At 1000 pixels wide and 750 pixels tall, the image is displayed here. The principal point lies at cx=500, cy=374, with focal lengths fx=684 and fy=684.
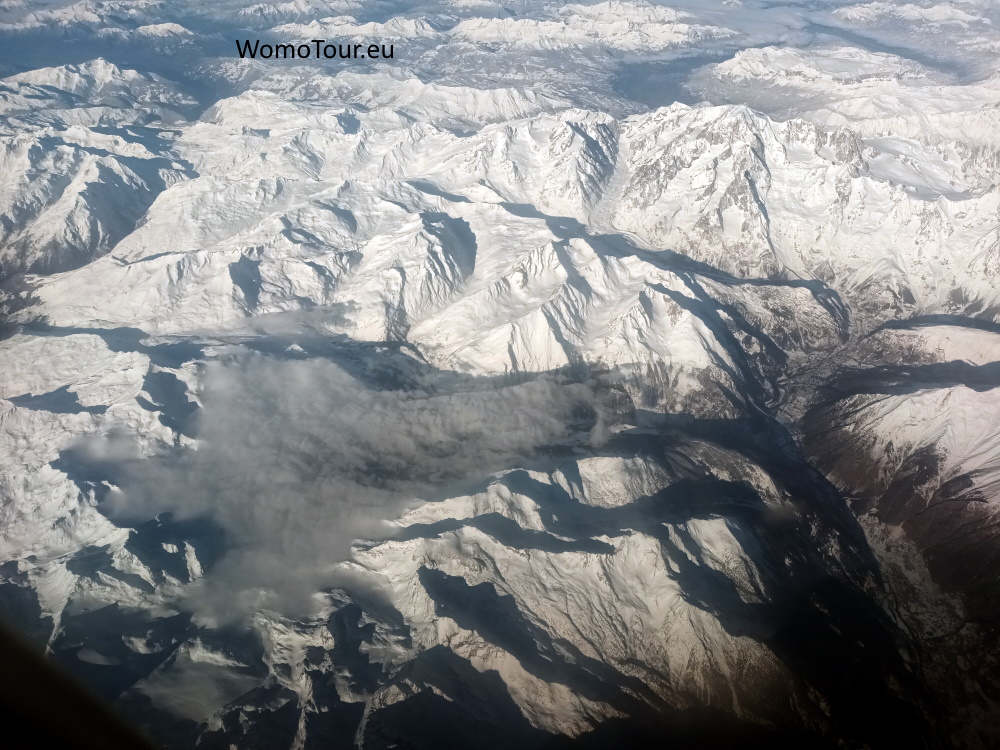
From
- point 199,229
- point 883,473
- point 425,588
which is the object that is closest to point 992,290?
point 883,473

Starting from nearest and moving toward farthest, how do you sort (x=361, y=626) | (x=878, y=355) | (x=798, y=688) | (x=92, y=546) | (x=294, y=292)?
(x=798, y=688)
(x=361, y=626)
(x=92, y=546)
(x=878, y=355)
(x=294, y=292)

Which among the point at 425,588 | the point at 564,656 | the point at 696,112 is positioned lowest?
the point at 564,656

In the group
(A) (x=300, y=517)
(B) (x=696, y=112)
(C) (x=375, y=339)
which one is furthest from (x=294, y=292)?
(B) (x=696, y=112)

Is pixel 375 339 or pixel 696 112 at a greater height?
pixel 696 112

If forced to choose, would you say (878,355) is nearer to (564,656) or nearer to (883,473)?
(883,473)

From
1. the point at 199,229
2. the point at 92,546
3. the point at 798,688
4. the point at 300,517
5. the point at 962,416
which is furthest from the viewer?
the point at 199,229

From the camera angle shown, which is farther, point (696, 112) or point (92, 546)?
point (696, 112)
